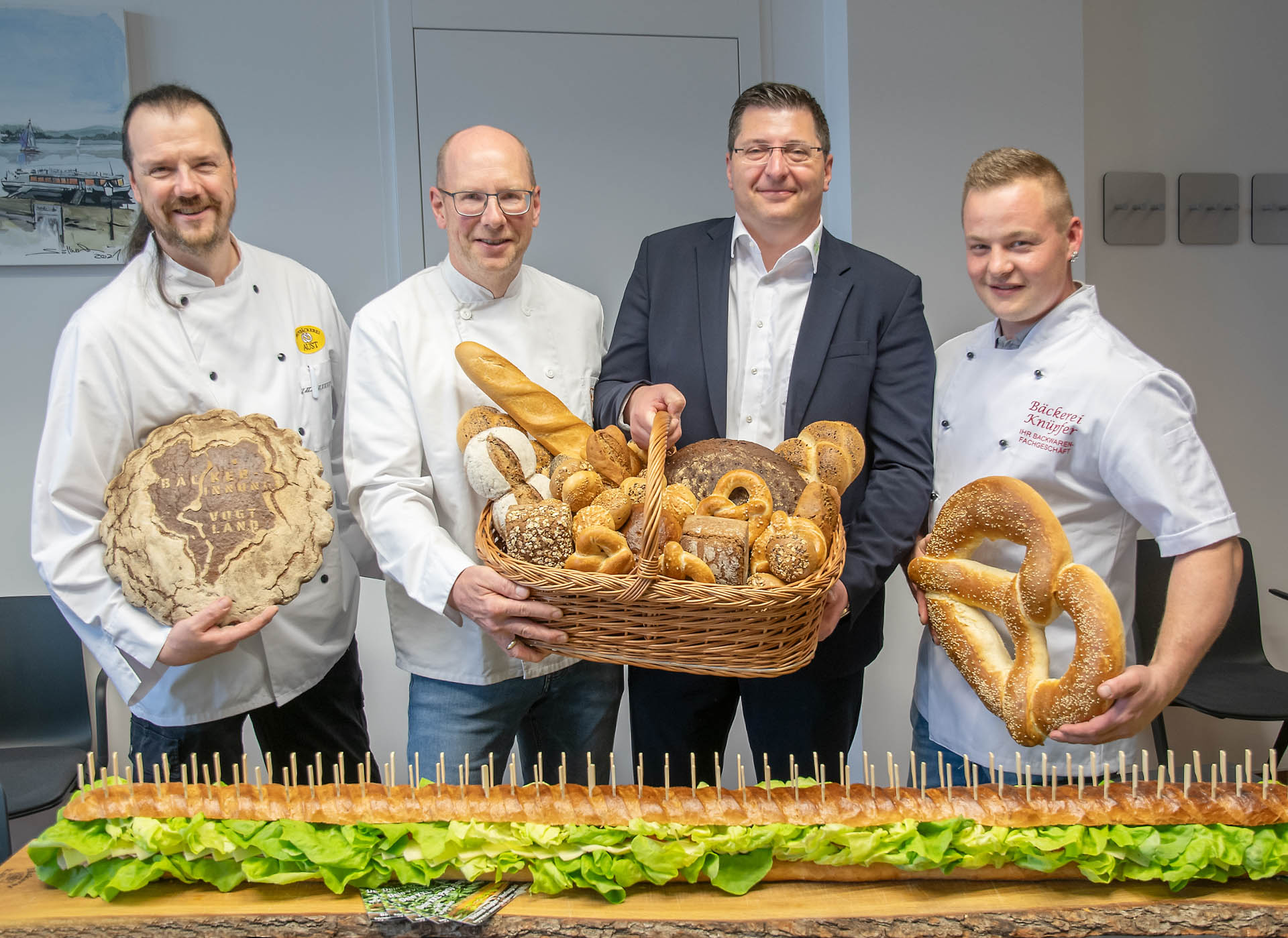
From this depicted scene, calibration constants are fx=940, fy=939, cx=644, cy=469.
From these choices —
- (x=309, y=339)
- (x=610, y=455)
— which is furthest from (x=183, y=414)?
(x=610, y=455)

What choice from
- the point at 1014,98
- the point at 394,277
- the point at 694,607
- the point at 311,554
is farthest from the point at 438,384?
the point at 1014,98

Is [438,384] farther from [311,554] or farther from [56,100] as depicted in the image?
[56,100]

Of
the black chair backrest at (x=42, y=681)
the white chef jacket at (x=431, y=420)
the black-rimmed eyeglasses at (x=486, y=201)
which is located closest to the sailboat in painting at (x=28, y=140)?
the black chair backrest at (x=42, y=681)

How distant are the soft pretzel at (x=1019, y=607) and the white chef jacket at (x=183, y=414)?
1.26 metres

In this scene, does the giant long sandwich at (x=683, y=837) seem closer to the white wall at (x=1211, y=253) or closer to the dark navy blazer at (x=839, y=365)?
the dark navy blazer at (x=839, y=365)

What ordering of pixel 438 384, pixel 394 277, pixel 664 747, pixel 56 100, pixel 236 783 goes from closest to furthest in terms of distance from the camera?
pixel 236 783 < pixel 438 384 < pixel 664 747 < pixel 56 100 < pixel 394 277

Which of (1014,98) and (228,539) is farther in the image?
(1014,98)

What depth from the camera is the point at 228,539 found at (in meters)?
1.62

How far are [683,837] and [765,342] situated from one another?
0.99 meters

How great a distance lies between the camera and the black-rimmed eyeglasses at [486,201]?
6.00ft

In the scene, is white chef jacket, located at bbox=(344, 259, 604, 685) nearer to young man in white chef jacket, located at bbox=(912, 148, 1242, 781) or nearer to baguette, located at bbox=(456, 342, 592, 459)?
baguette, located at bbox=(456, 342, 592, 459)

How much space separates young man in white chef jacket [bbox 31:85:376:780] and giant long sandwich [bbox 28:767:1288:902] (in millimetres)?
330

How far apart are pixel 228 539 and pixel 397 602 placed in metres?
0.44

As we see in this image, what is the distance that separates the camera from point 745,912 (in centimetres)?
138
